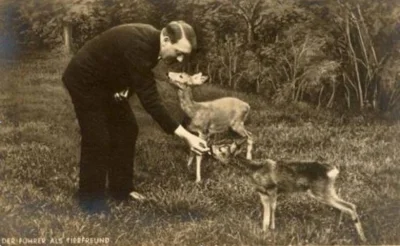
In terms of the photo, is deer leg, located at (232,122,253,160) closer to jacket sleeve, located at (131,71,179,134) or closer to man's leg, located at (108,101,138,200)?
jacket sleeve, located at (131,71,179,134)

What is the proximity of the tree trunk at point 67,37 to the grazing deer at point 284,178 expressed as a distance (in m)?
1.42

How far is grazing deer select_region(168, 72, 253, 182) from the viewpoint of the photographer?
6414 millimetres

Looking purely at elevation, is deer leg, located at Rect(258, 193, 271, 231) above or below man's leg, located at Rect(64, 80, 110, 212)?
below

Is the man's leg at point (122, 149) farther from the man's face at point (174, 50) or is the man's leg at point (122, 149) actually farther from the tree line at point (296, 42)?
the tree line at point (296, 42)

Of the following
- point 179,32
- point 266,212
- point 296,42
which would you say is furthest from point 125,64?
point 266,212

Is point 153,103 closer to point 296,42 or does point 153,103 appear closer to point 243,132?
point 243,132

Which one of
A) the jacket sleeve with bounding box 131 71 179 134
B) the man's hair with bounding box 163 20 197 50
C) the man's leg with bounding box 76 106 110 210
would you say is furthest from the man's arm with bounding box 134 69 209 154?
the man's leg with bounding box 76 106 110 210

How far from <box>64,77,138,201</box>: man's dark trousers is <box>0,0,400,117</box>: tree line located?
0.51m

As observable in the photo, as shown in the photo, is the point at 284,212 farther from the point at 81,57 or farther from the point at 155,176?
the point at 81,57

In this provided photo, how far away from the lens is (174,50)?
6266 millimetres

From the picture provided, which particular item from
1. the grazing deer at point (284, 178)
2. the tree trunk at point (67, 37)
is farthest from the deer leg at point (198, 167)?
the tree trunk at point (67, 37)

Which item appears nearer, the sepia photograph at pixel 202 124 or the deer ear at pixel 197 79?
the sepia photograph at pixel 202 124

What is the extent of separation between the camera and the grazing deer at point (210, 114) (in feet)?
21.0

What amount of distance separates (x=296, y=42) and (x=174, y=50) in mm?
1026
